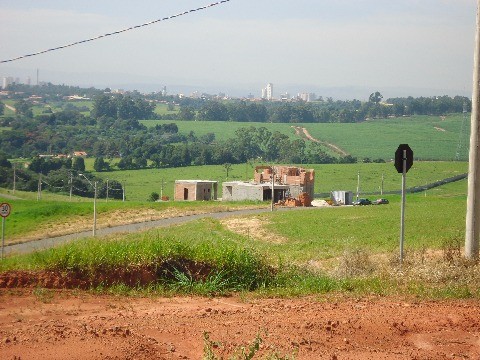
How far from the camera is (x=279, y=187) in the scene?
7069 cm

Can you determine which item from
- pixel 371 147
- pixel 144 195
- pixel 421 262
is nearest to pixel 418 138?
pixel 371 147

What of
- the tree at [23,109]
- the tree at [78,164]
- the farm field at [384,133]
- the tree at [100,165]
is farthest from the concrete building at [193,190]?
the tree at [23,109]

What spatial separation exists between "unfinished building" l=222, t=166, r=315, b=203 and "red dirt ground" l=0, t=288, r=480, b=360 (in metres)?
60.3

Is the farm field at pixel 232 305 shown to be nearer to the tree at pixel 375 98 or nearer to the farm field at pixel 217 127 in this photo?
the farm field at pixel 217 127

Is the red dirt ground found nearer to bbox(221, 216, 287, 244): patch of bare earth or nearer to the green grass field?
the green grass field

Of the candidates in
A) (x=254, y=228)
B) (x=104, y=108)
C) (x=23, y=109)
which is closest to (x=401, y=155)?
(x=254, y=228)

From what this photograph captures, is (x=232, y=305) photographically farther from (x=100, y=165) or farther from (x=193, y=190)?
(x=100, y=165)

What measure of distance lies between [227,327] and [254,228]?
30432 mm

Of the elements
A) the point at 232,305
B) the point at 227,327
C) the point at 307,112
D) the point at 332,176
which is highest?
the point at 307,112

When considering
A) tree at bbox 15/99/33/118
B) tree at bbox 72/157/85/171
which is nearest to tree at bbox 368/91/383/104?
tree at bbox 15/99/33/118

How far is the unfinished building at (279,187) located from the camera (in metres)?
71.1

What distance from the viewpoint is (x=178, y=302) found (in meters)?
8.66

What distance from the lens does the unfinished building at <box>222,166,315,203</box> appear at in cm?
7106

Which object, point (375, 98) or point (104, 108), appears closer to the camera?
point (104, 108)
